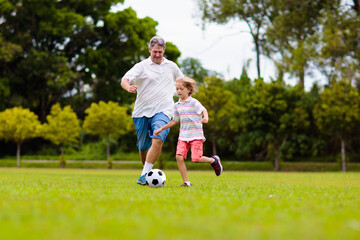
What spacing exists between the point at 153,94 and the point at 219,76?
80.9ft

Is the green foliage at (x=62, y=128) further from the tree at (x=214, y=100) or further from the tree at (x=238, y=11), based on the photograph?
the tree at (x=238, y=11)

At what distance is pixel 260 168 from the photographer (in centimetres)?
2844

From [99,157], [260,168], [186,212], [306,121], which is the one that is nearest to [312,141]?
[306,121]

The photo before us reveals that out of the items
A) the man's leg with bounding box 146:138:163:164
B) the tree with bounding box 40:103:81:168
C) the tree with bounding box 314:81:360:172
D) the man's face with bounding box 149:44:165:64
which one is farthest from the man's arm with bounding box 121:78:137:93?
the tree with bounding box 40:103:81:168

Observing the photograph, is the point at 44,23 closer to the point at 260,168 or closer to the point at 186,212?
the point at 260,168

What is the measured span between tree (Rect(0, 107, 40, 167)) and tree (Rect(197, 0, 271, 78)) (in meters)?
16.5

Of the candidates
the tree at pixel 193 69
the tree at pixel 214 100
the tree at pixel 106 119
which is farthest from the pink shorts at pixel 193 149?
the tree at pixel 193 69

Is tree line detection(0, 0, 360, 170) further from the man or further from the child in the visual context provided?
the child

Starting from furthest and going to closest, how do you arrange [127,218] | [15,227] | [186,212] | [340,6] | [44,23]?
[44,23] < [340,6] < [186,212] < [127,218] < [15,227]

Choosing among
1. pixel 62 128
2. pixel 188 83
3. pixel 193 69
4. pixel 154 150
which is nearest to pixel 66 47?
pixel 62 128

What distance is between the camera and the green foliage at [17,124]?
1169 inches

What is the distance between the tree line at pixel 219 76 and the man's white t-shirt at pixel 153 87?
62.4 ft

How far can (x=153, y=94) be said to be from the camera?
318 inches

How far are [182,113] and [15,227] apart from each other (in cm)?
475
